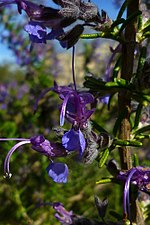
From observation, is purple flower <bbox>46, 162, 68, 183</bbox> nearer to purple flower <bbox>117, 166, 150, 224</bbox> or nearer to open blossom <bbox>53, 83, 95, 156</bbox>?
open blossom <bbox>53, 83, 95, 156</bbox>

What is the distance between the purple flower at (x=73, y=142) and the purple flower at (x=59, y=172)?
0.07 meters

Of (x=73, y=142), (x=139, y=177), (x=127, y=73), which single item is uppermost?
(x=127, y=73)

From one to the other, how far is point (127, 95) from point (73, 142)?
12.8 inches

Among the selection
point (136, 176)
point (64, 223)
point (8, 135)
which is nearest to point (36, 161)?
point (8, 135)

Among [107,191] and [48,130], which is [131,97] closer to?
[48,130]

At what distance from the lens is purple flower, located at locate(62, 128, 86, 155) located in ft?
4.17

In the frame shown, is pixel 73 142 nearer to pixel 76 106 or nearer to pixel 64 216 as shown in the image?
pixel 76 106

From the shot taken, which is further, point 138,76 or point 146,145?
point 146,145

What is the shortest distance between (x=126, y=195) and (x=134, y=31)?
461 mm

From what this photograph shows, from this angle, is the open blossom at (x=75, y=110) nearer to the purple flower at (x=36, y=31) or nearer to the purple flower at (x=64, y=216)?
the purple flower at (x=36, y=31)

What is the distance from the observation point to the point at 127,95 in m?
1.53

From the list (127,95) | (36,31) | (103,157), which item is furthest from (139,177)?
(36,31)

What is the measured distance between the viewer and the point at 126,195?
1362 millimetres

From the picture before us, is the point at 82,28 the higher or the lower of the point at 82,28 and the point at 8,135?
the higher
